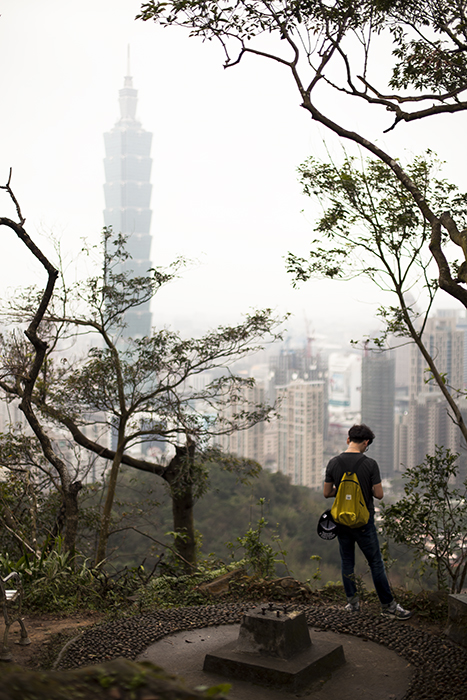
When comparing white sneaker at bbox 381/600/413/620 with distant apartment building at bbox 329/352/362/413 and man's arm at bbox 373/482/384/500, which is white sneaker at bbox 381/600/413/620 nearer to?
man's arm at bbox 373/482/384/500

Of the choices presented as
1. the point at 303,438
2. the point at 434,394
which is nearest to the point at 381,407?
the point at 303,438

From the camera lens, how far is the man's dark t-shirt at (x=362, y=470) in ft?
13.2

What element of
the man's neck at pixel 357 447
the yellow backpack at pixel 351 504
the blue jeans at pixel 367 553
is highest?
the man's neck at pixel 357 447

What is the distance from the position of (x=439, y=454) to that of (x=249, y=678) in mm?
2224

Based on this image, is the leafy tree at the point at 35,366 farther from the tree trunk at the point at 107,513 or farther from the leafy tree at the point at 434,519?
the leafy tree at the point at 434,519

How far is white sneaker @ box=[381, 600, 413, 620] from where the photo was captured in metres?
4.16

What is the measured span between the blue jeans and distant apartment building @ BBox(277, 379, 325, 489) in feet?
49.5

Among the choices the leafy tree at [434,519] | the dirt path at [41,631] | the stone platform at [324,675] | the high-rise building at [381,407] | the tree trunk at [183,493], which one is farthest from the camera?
the high-rise building at [381,407]

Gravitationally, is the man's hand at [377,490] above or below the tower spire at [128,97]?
below

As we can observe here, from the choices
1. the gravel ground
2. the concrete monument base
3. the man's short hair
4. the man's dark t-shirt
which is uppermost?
the man's short hair

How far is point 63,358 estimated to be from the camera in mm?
7508

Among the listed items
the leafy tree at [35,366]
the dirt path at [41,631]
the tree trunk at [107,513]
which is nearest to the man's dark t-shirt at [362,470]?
the dirt path at [41,631]

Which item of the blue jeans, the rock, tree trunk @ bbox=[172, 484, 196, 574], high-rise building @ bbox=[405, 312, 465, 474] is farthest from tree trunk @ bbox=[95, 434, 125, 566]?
high-rise building @ bbox=[405, 312, 465, 474]

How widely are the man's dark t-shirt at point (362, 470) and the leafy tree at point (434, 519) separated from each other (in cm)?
66
